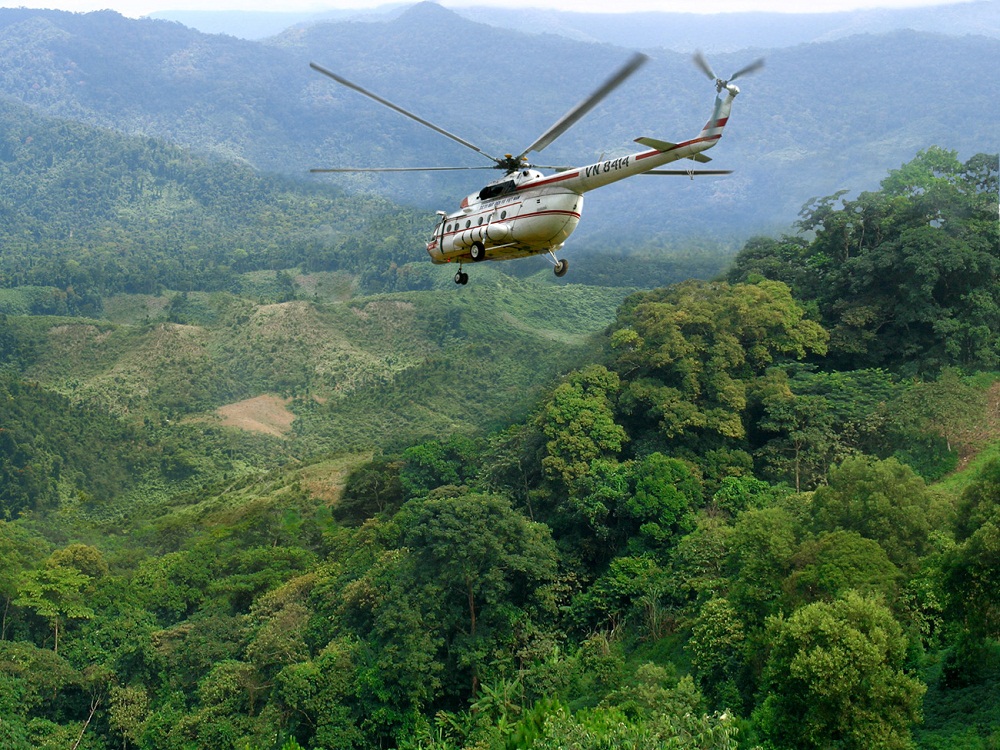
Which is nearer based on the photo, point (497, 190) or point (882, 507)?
point (497, 190)

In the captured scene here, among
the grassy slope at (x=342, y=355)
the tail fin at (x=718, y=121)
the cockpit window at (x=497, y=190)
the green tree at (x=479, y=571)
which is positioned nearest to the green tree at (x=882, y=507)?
the green tree at (x=479, y=571)

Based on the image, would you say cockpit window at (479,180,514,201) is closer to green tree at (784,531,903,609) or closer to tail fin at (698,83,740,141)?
tail fin at (698,83,740,141)

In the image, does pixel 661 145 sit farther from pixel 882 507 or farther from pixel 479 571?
pixel 479 571

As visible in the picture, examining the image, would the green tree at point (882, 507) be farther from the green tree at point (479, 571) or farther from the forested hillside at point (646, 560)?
the green tree at point (479, 571)

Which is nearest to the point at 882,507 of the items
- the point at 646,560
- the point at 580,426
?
the point at 646,560

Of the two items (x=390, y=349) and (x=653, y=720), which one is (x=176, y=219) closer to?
(x=390, y=349)

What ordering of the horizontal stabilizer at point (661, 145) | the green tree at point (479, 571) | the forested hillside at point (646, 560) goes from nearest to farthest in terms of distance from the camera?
the horizontal stabilizer at point (661, 145)
the forested hillside at point (646, 560)
the green tree at point (479, 571)

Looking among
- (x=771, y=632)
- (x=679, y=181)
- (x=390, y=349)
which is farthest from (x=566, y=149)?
(x=771, y=632)
